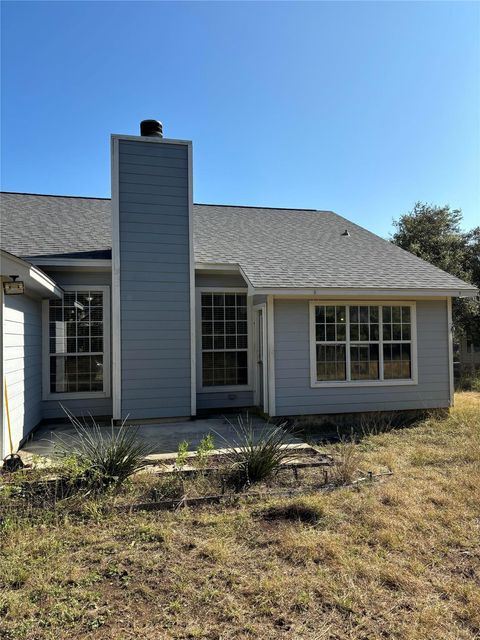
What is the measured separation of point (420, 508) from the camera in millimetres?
4121

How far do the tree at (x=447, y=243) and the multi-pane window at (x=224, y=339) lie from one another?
12.1 m

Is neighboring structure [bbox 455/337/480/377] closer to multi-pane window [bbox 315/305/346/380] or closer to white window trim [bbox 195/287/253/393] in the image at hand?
multi-pane window [bbox 315/305/346/380]

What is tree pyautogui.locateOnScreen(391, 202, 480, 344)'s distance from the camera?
1822cm

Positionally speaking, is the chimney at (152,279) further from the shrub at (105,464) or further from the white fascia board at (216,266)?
the shrub at (105,464)

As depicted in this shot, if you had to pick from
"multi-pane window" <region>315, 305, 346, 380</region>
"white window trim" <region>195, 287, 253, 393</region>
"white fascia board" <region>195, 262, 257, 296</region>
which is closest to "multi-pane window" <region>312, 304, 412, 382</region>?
"multi-pane window" <region>315, 305, 346, 380</region>

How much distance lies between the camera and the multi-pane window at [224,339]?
8.91 metres

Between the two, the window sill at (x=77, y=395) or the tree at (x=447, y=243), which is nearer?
the window sill at (x=77, y=395)

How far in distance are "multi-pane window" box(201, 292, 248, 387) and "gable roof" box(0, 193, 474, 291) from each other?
3.13 feet

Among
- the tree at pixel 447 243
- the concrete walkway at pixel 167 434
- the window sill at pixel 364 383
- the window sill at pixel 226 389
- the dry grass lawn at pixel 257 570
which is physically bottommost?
the dry grass lawn at pixel 257 570

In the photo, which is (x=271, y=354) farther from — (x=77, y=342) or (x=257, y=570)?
(x=257, y=570)

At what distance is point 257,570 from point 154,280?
5892 mm

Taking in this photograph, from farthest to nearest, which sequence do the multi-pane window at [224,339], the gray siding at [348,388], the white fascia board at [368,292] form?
the multi-pane window at [224,339] → the gray siding at [348,388] → the white fascia board at [368,292]

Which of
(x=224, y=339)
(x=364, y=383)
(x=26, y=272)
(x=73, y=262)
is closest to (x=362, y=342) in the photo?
(x=364, y=383)

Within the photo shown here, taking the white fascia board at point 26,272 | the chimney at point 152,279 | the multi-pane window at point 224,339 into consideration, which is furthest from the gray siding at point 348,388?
the white fascia board at point 26,272
